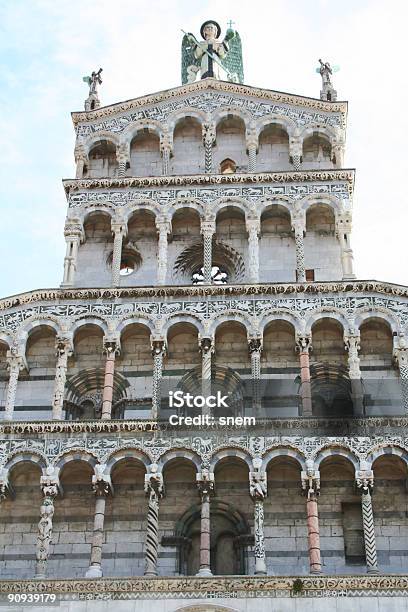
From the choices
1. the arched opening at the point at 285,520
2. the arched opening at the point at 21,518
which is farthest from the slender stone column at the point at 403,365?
the arched opening at the point at 21,518

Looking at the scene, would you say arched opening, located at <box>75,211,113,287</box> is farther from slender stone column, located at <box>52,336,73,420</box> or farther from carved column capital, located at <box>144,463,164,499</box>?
carved column capital, located at <box>144,463,164,499</box>

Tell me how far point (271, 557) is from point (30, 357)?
6.49 meters

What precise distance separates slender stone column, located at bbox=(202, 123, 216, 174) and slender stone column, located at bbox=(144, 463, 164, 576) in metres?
8.09

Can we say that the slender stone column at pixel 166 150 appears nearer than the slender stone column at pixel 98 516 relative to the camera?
No

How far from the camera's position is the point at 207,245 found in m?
23.4

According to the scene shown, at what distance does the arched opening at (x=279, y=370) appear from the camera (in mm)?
21469

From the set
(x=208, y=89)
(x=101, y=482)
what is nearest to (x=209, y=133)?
(x=208, y=89)

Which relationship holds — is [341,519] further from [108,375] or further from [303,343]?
[108,375]

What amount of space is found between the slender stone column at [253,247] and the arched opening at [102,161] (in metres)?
3.90

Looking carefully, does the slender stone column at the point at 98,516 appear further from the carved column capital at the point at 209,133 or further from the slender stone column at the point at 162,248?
the carved column capital at the point at 209,133

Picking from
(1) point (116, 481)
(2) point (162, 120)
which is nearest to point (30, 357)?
(1) point (116, 481)

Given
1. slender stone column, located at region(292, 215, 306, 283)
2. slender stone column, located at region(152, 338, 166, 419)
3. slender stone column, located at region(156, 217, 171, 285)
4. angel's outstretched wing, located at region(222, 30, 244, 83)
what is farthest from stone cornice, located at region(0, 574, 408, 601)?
angel's outstretched wing, located at region(222, 30, 244, 83)

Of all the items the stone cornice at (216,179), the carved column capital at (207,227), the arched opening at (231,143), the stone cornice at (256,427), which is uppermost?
the arched opening at (231,143)

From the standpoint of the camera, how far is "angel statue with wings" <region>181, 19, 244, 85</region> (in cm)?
2855
